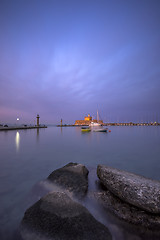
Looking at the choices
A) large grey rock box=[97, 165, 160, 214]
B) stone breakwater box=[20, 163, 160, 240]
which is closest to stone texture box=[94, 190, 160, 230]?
stone breakwater box=[20, 163, 160, 240]

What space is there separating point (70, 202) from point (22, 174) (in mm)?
4991

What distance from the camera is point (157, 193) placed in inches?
135

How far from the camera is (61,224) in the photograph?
283cm

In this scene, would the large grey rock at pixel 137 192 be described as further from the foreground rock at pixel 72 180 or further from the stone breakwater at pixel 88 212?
the foreground rock at pixel 72 180

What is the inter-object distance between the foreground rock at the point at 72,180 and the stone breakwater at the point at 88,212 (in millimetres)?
124

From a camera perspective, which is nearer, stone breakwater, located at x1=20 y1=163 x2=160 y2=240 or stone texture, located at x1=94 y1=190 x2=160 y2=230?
stone breakwater, located at x1=20 y1=163 x2=160 y2=240

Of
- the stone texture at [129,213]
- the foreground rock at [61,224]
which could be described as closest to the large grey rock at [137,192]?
the stone texture at [129,213]

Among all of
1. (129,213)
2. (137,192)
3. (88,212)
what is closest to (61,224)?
(88,212)

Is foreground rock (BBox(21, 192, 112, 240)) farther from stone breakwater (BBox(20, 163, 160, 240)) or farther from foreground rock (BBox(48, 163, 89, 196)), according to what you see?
foreground rock (BBox(48, 163, 89, 196))

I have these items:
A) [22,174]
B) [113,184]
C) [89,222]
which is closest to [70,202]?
[89,222]

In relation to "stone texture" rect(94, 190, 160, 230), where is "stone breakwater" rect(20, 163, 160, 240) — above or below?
above

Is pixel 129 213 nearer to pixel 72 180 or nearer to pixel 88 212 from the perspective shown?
pixel 88 212

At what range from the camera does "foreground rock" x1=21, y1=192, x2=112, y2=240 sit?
262 centimetres

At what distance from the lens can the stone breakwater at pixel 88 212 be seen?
8.84 ft
